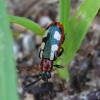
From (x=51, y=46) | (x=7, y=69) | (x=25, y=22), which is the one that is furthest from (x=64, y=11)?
(x=7, y=69)

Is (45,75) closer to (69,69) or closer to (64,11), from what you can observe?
(69,69)

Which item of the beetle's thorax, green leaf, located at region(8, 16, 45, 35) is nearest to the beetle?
the beetle's thorax

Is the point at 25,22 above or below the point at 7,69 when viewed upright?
above

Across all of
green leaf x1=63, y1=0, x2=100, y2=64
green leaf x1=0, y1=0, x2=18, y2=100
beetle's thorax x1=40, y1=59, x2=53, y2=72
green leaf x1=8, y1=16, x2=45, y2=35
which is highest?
beetle's thorax x1=40, y1=59, x2=53, y2=72

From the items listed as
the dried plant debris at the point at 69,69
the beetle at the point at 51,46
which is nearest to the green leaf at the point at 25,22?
the beetle at the point at 51,46

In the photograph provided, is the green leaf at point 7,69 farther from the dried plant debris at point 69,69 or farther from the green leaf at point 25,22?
the dried plant debris at point 69,69

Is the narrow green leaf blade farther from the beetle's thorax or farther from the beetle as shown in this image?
the beetle's thorax
